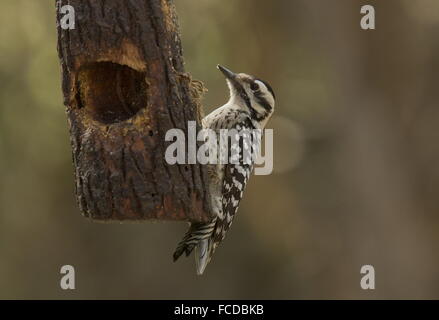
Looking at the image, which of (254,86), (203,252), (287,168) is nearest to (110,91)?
(203,252)

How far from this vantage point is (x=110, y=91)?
6164 mm

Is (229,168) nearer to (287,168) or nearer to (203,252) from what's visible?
(203,252)

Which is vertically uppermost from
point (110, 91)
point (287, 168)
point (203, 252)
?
point (287, 168)

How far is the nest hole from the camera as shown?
6.02 meters

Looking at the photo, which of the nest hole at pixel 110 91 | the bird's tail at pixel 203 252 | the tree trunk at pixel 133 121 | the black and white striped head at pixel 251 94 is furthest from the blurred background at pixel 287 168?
the tree trunk at pixel 133 121

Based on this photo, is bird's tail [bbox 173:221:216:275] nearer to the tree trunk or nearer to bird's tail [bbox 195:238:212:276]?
bird's tail [bbox 195:238:212:276]

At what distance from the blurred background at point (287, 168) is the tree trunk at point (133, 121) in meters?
6.42

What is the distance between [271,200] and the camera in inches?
537

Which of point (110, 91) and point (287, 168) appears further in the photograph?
point (287, 168)

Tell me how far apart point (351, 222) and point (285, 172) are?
1281 millimetres

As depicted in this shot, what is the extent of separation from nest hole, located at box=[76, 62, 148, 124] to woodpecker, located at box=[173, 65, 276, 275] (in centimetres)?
109

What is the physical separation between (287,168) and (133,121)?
7299 millimetres
